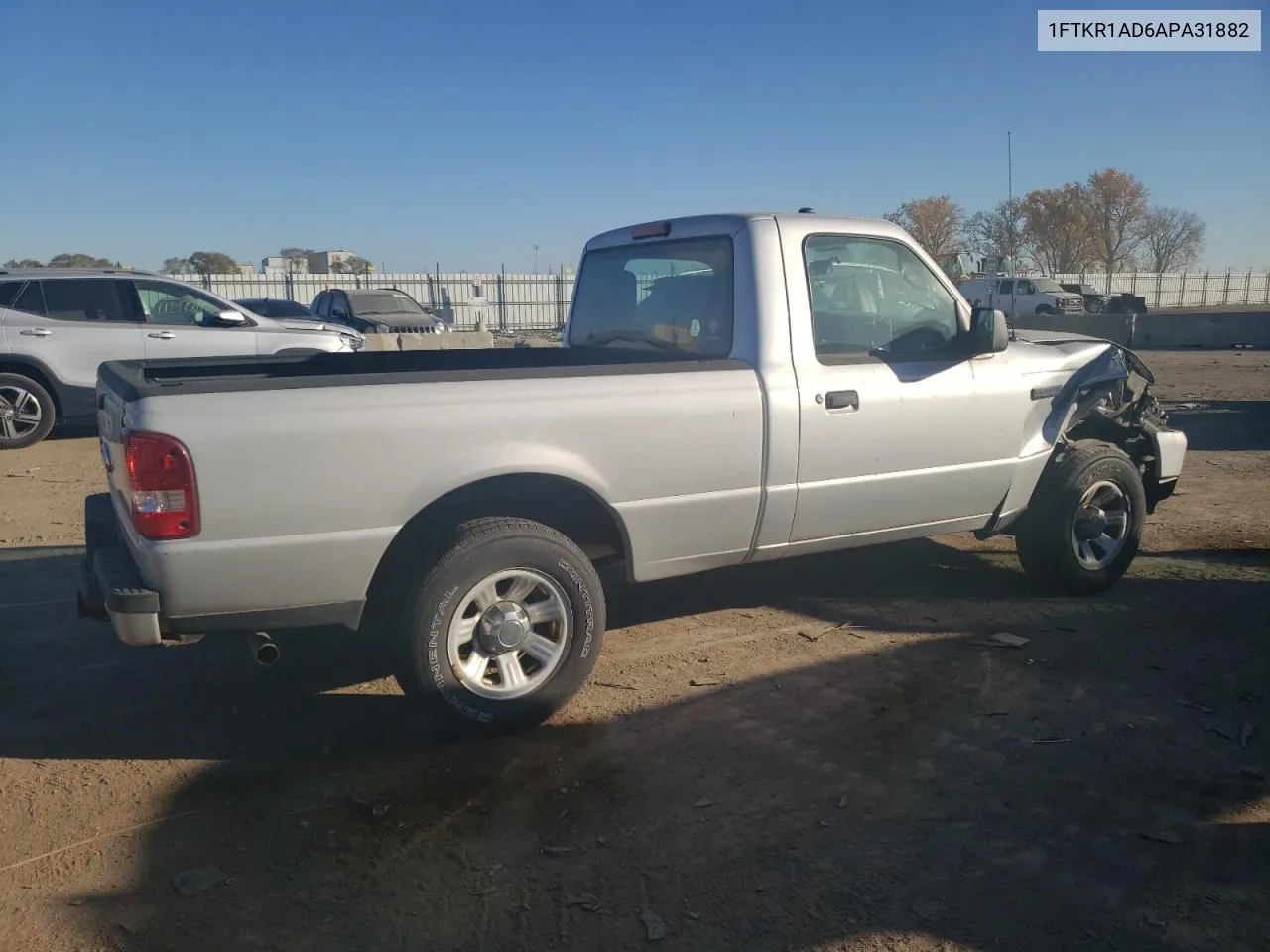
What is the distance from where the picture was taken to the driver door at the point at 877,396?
473 centimetres

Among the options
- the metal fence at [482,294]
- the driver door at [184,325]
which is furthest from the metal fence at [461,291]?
the driver door at [184,325]

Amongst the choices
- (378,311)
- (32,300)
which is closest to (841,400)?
(32,300)

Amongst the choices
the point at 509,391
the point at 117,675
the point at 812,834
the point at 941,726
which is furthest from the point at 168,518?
the point at 941,726

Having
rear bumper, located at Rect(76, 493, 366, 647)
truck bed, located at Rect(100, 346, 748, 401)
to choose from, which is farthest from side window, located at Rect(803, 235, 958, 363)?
rear bumper, located at Rect(76, 493, 366, 647)

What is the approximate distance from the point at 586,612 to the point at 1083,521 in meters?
3.10

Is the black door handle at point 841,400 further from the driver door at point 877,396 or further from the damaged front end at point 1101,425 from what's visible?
the damaged front end at point 1101,425

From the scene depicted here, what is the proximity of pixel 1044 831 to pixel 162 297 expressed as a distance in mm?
A: 10890

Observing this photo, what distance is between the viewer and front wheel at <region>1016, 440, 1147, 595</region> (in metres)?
5.60

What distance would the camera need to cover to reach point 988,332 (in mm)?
5051

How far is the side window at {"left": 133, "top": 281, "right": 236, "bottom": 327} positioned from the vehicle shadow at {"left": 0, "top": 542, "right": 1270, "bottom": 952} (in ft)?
22.9

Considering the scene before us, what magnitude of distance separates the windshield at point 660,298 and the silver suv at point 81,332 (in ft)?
18.9

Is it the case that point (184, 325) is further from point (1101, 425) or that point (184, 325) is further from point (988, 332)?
point (1101, 425)

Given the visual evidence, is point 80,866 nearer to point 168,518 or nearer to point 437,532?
point 168,518

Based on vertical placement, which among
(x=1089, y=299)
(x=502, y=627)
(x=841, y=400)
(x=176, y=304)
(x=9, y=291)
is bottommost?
(x=502, y=627)
